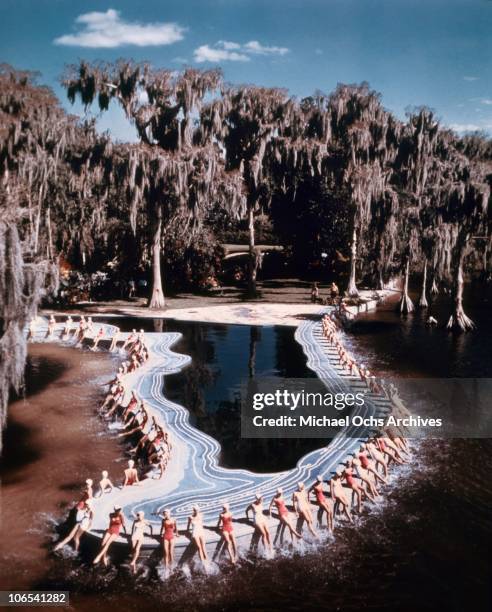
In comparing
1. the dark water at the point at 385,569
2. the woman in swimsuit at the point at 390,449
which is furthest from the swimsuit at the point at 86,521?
the woman in swimsuit at the point at 390,449

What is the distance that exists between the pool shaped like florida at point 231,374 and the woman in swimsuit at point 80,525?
363 cm

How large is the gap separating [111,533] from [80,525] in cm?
69

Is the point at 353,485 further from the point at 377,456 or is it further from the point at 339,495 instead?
the point at 377,456

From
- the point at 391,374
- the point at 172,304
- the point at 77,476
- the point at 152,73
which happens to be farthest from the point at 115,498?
the point at 152,73

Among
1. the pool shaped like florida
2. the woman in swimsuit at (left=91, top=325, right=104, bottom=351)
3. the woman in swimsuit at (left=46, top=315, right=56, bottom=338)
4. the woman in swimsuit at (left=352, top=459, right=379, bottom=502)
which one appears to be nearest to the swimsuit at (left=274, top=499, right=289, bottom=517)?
the woman in swimsuit at (left=352, top=459, right=379, bottom=502)

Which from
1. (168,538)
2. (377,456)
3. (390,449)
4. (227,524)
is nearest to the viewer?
(168,538)

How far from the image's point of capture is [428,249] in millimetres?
31156

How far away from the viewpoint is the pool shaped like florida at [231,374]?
42.6 ft

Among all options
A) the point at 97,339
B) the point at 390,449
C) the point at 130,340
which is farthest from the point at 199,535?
the point at 97,339

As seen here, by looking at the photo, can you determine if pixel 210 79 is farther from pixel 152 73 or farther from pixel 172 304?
pixel 172 304

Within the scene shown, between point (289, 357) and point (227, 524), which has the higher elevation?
point (289, 357)

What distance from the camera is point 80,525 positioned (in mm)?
9266

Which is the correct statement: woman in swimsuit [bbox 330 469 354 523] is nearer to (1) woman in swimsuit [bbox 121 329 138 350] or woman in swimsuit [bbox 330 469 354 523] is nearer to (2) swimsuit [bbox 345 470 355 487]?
(2) swimsuit [bbox 345 470 355 487]

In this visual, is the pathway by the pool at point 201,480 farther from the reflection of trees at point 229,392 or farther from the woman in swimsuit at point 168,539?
the reflection of trees at point 229,392
